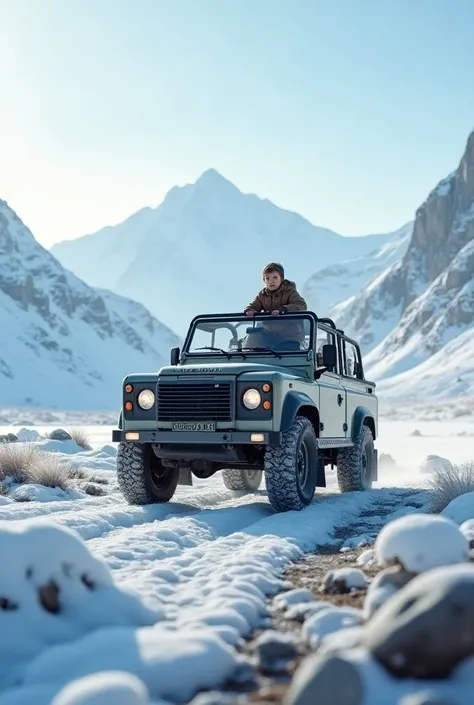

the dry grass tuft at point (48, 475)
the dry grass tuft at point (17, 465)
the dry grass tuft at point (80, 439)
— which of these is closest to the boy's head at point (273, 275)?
the dry grass tuft at point (48, 475)

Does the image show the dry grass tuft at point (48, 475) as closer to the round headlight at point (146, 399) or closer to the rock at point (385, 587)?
the round headlight at point (146, 399)

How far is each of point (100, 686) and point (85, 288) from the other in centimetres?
15532

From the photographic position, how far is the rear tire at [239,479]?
37.0ft

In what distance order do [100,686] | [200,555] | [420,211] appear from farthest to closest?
[420,211] → [200,555] → [100,686]

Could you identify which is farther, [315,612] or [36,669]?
[315,612]

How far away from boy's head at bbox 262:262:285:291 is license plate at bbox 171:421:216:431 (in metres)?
2.39

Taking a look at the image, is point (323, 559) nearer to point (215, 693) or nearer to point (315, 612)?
point (315, 612)

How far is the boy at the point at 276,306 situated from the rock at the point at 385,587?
5.75m

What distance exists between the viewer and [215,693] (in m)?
2.68

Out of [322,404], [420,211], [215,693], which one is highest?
[420,211]

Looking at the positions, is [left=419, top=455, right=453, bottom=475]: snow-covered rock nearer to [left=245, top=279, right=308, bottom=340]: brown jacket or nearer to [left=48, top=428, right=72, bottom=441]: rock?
[left=245, top=279, right=308, bottom=340]: brown jacket

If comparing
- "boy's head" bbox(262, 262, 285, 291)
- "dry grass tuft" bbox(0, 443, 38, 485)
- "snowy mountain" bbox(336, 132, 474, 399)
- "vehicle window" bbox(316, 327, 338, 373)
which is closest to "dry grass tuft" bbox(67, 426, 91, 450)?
"dry grass tuft" bbox(0, 443, 38, 485)

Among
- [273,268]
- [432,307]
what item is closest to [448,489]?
[273,268]

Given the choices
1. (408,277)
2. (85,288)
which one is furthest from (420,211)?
(85,288)
